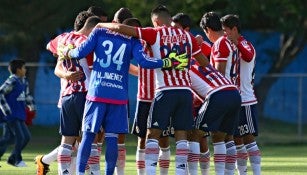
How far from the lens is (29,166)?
19.6 meters

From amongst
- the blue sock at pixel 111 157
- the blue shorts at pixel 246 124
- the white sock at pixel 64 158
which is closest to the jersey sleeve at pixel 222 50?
the blue shorts at pixel 246 124

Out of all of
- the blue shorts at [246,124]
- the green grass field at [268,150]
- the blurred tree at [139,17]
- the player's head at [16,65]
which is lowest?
the green grass field at [268,150]

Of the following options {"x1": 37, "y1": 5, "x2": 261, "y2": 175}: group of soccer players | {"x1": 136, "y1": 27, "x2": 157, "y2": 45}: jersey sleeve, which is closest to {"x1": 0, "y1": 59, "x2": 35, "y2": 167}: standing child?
{"x1": 37, "y1": 5, "x2": 261, "y2": 175}: group of soccer players

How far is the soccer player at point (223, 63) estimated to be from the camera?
14.4 metres

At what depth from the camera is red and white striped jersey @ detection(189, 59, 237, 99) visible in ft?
47.5

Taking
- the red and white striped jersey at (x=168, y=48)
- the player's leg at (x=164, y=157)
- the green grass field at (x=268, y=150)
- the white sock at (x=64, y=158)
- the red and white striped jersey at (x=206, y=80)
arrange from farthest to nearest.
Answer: the green grass field at (x=268, y=150), the player's leg at (x=164, y=157), the red and white striped jersey at (x=206, y=80), the white sock at (x=64, y=158), the red and white striped jersey at (x=168, y=48)

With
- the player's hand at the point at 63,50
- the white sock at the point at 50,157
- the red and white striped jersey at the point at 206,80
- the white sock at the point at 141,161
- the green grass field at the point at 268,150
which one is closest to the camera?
the player's hand at the point at 63,50

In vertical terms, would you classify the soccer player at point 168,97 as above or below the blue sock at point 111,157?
above

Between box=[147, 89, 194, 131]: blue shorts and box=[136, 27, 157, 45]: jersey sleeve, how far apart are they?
0.67 metres

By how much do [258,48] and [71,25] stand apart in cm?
901

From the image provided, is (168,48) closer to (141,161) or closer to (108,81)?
(108,81)

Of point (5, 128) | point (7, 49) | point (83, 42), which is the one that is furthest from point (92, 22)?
point (7, 49)

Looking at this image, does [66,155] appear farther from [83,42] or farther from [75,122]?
[83,42]

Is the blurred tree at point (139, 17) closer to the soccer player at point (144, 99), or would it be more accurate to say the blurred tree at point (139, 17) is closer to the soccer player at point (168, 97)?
the soccer player at point (144, 99)
